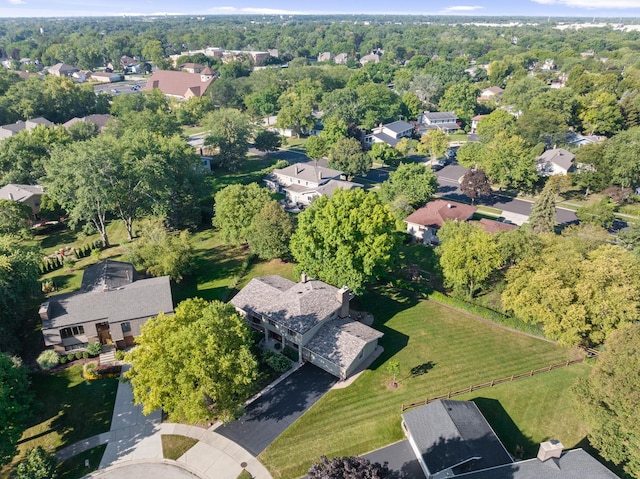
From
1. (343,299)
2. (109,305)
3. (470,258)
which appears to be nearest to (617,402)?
(470,258)

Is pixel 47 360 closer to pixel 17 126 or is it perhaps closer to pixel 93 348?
pixel 93 348

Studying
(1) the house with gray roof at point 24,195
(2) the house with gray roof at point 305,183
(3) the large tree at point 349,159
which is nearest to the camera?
(1) the house with gray roof at point 24,195

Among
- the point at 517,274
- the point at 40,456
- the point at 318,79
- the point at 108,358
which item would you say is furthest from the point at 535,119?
the point at 40,456

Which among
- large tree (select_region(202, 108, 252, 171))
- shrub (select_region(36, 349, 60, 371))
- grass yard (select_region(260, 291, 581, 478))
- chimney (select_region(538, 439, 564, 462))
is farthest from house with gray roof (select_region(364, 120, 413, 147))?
shrub (select_region(36, 349, 60, 371))

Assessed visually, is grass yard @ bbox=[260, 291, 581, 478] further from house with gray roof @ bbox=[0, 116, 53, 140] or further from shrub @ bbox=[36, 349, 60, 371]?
house with gray roof @ bbox=[0, 116, 53, 140]

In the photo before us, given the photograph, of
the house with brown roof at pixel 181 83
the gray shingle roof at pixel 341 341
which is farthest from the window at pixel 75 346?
the house with brown roof at pixel 181 83

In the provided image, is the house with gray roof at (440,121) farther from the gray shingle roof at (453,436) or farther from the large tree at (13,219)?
the gray shingle roof at (453,436)

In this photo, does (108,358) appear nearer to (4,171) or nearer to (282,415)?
(282,415)
